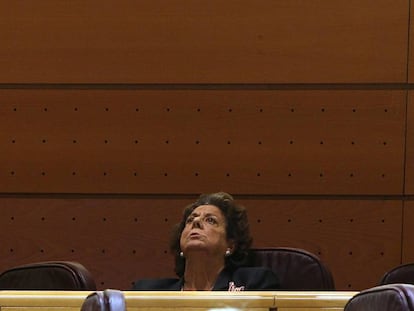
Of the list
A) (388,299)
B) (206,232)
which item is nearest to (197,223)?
(206,232)

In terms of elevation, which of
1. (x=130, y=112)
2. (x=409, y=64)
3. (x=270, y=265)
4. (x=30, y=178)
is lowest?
(x=270, y=265)

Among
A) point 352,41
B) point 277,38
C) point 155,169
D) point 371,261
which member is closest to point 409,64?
point 352,41

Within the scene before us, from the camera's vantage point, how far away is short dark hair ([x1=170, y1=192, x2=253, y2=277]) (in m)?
3.21

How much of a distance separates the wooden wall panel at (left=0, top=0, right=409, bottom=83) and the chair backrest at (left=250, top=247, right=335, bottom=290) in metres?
1.16

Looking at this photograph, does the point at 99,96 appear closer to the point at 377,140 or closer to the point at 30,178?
the point at 30,178

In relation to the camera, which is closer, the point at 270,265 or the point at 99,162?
the point at 270,265

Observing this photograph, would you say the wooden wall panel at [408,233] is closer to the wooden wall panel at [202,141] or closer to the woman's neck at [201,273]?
the wooden wall panel at [202,141]

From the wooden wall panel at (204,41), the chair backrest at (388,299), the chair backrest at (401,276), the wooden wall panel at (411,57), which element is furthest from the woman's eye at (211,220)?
the chair backrest at (388,299)

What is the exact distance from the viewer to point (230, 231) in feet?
10.7

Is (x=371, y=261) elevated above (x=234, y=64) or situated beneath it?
situated beneath

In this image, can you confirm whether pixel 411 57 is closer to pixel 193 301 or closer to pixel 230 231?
pixel 230 231

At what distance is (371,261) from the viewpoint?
156 inches

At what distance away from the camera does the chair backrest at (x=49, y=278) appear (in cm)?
284

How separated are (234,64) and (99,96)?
63 centimetres
